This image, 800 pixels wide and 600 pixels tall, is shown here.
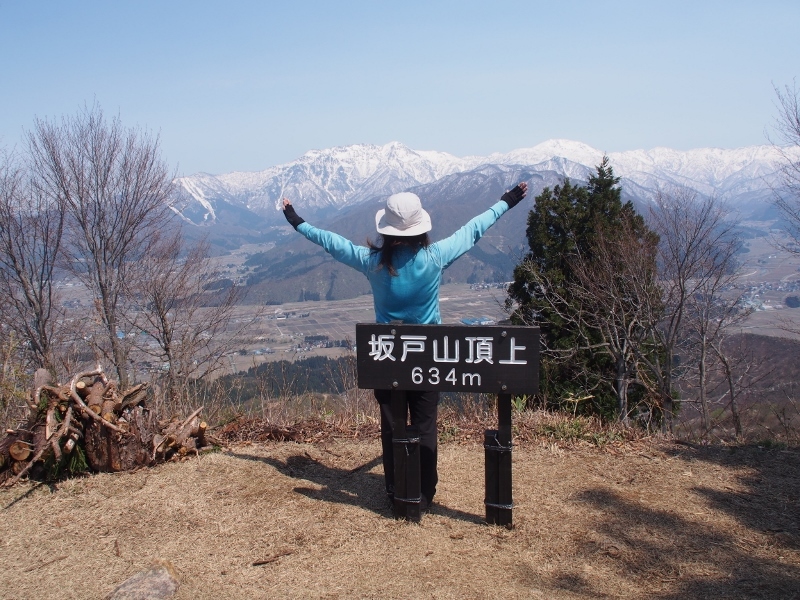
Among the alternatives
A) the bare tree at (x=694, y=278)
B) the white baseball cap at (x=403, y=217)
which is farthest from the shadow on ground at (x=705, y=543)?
the bare tree at (x=694, y=278)

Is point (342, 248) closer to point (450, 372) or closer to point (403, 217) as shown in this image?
point (403, 217)

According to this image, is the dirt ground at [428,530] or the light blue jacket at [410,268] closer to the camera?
the dirt ground at [428,530]

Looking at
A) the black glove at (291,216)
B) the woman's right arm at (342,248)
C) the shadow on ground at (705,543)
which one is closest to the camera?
the shadow on ground at (705,543)

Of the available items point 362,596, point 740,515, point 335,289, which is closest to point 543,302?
point 740,515

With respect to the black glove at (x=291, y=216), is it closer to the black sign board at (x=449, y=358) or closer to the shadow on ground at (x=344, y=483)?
the black sign board at (x=449, y=358)

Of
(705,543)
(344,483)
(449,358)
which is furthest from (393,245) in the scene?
(705,543)

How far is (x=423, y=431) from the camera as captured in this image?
12.5 feet

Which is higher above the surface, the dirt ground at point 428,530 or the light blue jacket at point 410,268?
the light blue jacket at point 410,268

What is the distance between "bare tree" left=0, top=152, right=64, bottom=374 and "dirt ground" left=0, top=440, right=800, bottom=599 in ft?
53.4

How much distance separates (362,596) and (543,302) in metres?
14.8

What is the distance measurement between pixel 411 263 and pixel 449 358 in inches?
21.9

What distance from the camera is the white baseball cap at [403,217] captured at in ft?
11.8

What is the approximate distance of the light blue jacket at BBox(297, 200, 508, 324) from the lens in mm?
3686

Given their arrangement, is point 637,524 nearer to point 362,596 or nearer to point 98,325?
point 362,596
